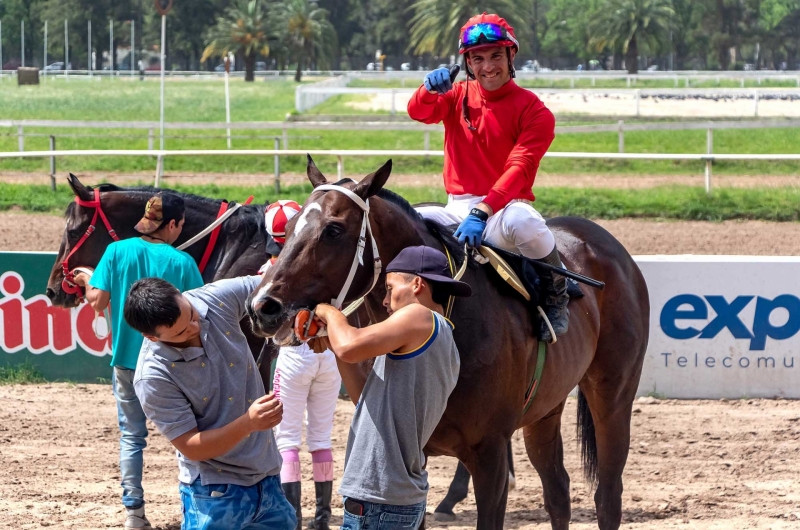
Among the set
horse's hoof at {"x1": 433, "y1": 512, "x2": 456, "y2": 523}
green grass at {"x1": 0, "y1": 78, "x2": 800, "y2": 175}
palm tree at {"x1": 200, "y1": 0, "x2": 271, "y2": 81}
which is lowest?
horse's hoof at {"x1": 433, "y1": 512, "x2": 456, "y2": 523}

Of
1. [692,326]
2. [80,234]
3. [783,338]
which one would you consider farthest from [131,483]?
[783,338]

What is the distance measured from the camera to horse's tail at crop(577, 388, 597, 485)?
552 cm

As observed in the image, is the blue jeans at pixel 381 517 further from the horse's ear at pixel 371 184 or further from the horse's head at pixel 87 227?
the horse's head at pixel 87 227

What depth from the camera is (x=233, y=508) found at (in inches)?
137

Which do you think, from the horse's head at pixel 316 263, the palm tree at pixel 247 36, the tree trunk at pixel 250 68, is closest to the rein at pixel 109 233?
the horse's head at pixel 316 263

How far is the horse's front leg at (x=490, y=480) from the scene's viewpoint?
12.6 feet

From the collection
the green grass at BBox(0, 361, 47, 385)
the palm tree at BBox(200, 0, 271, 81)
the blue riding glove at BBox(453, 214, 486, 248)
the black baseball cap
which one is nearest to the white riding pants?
the blue riding glove at BBox(453, 214, 486, 248)

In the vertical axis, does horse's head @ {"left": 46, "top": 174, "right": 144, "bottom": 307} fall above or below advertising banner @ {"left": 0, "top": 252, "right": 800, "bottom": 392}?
above

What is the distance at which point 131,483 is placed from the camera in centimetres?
525

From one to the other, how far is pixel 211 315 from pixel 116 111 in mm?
36652

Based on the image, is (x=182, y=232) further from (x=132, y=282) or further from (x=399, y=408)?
(x=399, y=408)

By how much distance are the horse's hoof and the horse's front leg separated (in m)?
1.89

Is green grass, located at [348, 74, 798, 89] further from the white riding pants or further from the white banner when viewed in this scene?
the white riding pants

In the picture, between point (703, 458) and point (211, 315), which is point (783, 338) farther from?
point (211, 315)
